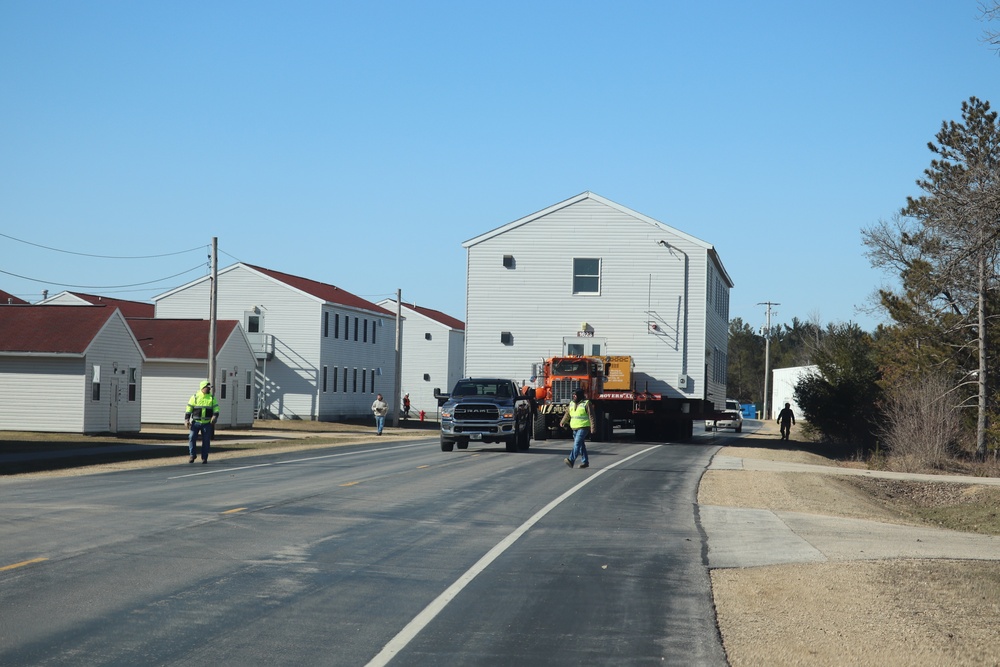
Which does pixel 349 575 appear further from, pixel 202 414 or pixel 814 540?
A: pixel 202 414

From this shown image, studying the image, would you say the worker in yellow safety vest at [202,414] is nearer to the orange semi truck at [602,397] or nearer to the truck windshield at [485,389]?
the truck windshield at [485,389]

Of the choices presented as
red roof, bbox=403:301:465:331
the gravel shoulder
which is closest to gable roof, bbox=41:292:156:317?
red roof, bbox=403:301:465:331

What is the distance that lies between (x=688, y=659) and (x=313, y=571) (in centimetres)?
426

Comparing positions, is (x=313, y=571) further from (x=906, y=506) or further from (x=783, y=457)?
(x=783, y=457)

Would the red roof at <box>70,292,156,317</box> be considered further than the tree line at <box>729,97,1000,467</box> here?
Yes

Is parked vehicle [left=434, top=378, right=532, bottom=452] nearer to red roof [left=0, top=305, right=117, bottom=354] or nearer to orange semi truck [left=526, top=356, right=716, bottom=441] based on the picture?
orange semi truck [left=526, top=356, right=716, bottom=441]

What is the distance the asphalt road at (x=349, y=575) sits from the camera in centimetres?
767

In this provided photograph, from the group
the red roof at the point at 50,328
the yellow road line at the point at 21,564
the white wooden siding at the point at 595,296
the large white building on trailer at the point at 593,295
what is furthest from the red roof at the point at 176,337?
the yellow road line at the point at 21,564

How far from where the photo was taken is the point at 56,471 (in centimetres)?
2416

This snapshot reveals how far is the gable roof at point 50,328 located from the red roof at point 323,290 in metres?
22.0

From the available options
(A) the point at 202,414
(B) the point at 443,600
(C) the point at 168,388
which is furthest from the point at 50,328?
(B) the point at 443,600

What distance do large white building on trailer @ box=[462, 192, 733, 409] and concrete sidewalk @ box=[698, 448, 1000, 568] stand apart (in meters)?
22.7

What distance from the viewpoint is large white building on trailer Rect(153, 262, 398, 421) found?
64.7 m

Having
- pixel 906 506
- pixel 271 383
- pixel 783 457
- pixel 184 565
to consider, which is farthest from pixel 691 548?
pixel 271 383
